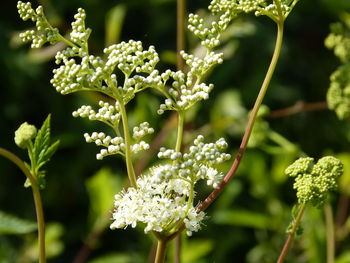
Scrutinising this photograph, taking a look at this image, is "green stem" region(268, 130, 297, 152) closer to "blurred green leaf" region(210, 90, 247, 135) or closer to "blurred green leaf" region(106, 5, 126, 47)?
"blurred green leaf" region(210, 90, 247, 135)

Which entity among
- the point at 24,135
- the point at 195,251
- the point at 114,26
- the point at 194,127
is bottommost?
the point at 24,135

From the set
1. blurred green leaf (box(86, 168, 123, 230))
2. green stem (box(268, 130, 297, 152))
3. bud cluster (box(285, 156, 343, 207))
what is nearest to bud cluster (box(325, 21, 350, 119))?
green stem (box(268, 130, 297, 152))

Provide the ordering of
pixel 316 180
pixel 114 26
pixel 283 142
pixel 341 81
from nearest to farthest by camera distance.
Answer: pixel 316 180 → pixel 341 81 → pixel 283 142 → pixel 114 26

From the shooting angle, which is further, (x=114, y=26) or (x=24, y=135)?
(x=114, y=26)

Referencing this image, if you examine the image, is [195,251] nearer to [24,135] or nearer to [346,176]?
[346,176]

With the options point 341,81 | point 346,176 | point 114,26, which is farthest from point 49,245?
point 341,81
